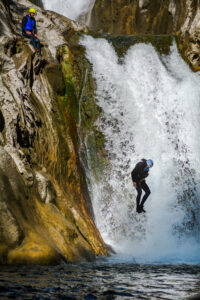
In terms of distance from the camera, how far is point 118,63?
15.8 metres

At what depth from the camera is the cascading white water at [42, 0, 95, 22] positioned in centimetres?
2862

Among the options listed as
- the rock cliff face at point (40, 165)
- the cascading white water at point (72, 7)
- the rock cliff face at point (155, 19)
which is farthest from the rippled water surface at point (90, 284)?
the cascading white water at point (72, 7)

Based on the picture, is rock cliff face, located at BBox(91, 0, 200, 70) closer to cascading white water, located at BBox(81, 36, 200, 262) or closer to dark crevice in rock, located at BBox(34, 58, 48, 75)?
cascading white water, located at BBox(81, 36, 200, 262)

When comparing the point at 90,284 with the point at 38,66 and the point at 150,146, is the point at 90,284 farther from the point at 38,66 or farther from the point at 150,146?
the point at 150,146

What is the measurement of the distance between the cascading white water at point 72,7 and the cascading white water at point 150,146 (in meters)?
13.1

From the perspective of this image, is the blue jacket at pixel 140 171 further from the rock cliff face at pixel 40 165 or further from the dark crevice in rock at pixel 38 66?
the dark crevice in rock at pixel 38 66

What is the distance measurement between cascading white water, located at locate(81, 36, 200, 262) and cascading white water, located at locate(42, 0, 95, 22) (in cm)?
1309

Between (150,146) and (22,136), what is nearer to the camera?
(22,136)

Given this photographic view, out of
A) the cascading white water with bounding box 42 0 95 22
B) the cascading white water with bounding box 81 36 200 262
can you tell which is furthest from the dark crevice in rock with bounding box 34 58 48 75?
the cascading white water with bounding box 42 0 95 22

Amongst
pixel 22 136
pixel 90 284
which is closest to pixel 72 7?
pixel 22 136

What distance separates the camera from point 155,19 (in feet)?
74.5

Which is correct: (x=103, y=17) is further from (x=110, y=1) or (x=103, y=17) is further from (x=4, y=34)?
(x=4, y=34)

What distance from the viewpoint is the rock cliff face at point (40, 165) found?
604cm

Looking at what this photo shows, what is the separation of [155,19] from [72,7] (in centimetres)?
942
